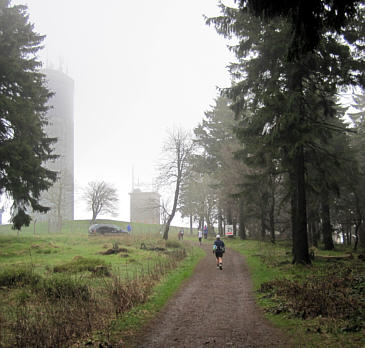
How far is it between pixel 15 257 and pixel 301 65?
18.3 meters

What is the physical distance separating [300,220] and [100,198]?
50.0 metres

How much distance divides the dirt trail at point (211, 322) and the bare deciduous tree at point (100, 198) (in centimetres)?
5076

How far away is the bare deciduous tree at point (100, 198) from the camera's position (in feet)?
198

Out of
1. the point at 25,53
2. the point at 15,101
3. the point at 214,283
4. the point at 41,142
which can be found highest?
the point at 25,53

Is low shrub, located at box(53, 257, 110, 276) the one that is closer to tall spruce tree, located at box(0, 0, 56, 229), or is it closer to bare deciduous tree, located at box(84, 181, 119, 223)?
tall spruce tree, located at box(0, 0, 56, 229)

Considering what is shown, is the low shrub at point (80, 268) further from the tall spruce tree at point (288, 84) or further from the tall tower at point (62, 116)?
the tall tower at point (62, 116)

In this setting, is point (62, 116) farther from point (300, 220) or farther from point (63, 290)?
point (63, 290)

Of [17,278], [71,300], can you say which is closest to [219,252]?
[17,278]

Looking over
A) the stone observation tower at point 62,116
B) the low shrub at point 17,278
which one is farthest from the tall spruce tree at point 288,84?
the stone observation tower at point 62,116

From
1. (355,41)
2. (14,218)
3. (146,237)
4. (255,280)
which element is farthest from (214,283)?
(146,237)

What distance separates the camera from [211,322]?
7590mm

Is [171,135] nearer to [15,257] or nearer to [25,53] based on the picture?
[25,53]

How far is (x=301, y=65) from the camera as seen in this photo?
14.3 meters

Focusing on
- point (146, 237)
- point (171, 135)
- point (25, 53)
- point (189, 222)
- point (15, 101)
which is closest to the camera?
point (15, 101)
